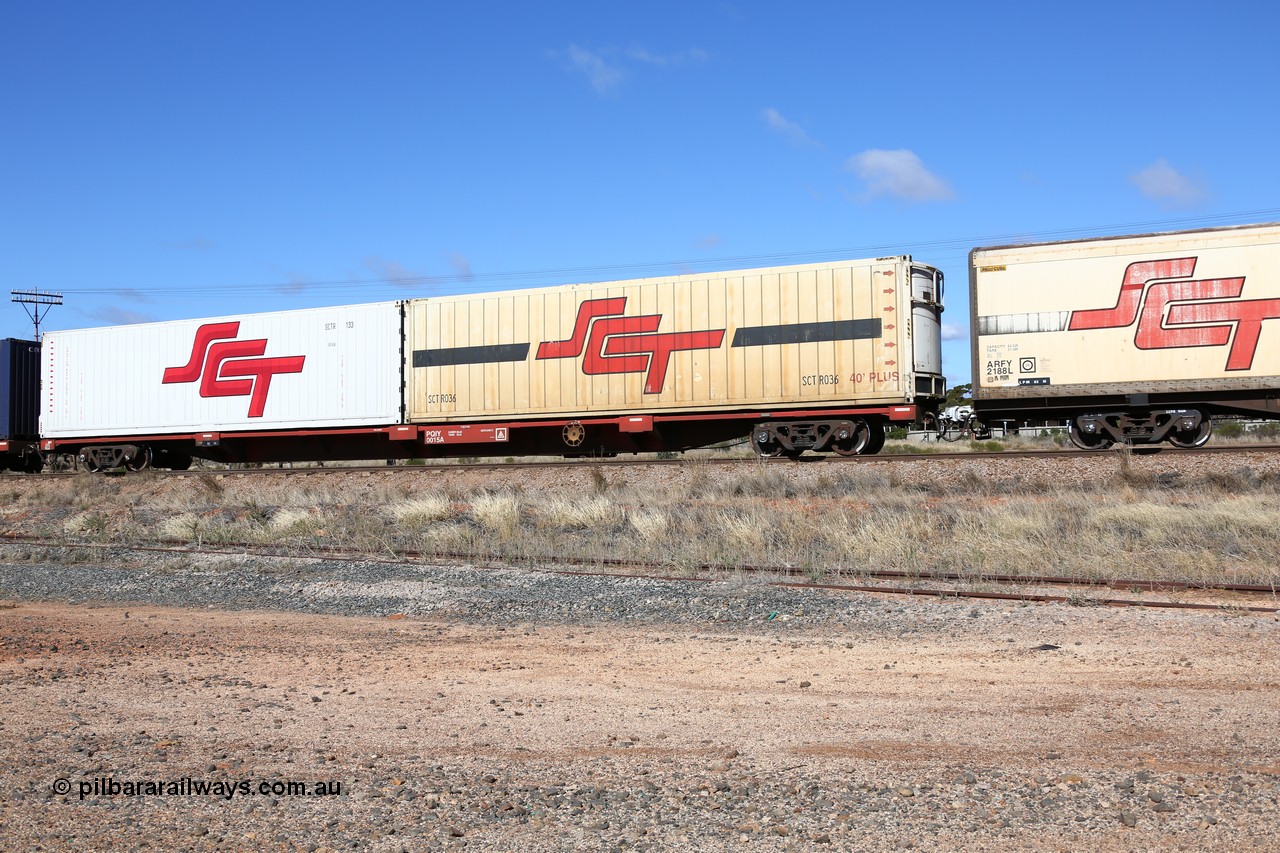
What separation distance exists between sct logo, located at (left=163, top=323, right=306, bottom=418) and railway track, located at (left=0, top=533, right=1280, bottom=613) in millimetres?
10721

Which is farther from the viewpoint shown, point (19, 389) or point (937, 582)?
point (19, 389)

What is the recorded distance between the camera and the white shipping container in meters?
21.3

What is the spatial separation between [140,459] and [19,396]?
4.41 m

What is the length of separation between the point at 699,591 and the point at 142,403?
1848 cm

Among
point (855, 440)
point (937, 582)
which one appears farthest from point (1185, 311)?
point (937, 582)

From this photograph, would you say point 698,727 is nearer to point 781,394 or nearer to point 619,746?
point 619,746

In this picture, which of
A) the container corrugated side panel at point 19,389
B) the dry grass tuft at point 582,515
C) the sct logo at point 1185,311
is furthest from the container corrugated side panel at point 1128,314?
the container corrugated side panel at point 19,389

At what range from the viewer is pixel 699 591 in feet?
29.2

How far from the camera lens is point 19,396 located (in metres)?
25.3

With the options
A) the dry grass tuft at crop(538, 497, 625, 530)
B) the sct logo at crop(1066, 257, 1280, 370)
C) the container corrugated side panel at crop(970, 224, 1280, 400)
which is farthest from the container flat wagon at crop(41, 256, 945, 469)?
the dry grass tuft at crop(538, 497, 625, 530)

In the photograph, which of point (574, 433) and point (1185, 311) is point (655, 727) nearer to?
point (1185, 311)

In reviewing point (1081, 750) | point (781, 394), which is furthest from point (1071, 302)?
point (1081, 750)

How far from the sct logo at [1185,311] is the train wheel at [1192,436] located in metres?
1.28

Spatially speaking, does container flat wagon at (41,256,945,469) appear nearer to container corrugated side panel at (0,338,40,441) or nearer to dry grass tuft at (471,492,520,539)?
container corrugated side panel at (0,338,40,441)
